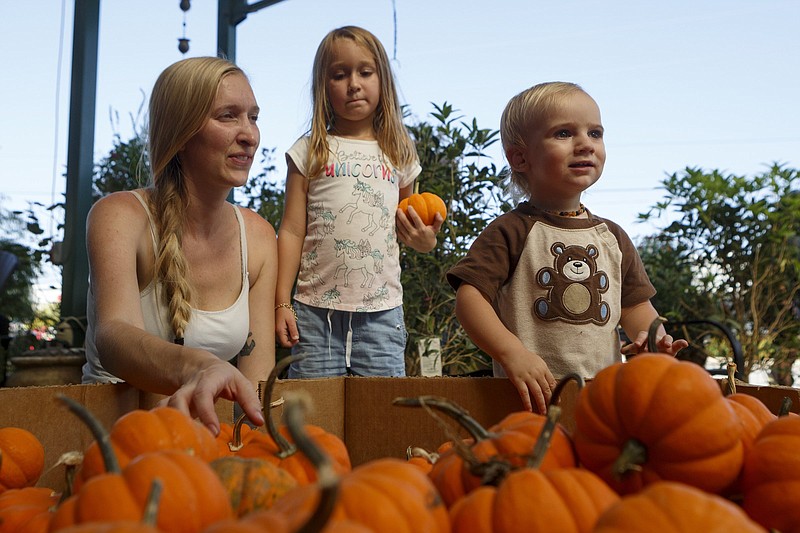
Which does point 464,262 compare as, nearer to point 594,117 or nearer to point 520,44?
point 594,117

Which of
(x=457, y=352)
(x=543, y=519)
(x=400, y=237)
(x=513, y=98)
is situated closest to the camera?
(x=543, y=519)

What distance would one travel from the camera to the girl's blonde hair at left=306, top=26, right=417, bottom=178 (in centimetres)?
246

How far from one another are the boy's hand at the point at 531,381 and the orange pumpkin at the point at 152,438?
0.72 metres

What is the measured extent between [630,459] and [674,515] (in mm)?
275

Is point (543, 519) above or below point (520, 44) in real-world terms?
below

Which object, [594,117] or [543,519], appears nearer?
[543,519]

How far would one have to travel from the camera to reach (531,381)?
142cm

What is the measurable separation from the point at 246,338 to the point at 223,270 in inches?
7.5

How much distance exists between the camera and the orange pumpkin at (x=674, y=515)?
469mm

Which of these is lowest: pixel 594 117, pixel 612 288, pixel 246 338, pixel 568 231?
pixel 246 338

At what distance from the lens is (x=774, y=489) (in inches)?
28.1

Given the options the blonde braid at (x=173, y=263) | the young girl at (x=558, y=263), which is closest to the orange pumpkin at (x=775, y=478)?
the young girl at (x=558, y=263)

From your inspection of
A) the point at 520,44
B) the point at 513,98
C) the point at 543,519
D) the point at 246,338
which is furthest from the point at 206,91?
the point at 520,44

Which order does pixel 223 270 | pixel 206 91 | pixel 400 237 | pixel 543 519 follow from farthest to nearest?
pixel 400 237
pixel 223 270
pixel 206 91
pixel 543 519
